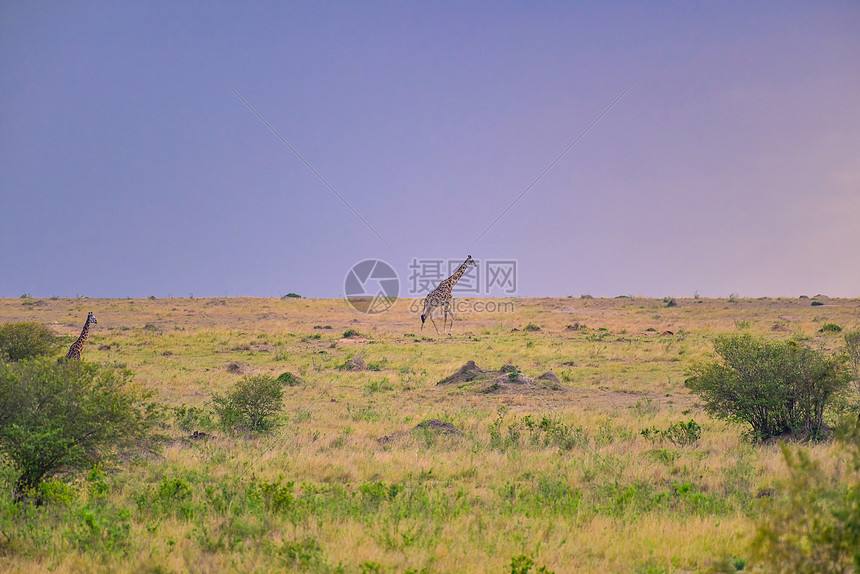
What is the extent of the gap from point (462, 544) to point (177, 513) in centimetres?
372

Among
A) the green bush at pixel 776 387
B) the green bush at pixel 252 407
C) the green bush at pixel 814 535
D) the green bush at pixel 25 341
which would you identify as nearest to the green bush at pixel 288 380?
the green bush at pixel 252 407

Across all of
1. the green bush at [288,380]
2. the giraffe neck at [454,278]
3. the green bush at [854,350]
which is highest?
the giraffe neck at [454,278]

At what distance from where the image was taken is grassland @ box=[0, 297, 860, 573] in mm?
6066

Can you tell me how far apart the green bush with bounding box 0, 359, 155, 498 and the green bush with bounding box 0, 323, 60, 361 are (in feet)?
45.8

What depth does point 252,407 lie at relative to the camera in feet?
46.9

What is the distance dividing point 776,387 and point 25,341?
24.6 metres

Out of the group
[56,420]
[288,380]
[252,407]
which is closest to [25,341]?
[288,380]

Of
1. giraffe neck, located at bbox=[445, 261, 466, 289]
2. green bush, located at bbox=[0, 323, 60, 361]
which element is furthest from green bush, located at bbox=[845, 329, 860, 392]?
green bush, located at bbox=[0, 323, 60, 361]

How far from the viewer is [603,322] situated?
44.2 m

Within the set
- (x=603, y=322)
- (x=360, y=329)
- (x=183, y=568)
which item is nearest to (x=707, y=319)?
(x=603, y=322)

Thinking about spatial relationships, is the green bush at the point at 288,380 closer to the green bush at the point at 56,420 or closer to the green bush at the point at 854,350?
the green bush at the point at 56,420

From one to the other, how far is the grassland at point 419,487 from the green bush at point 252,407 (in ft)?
1.80

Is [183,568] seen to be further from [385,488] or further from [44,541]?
[385,488]

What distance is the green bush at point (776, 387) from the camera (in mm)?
12039
